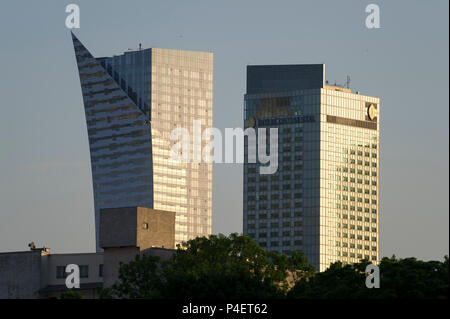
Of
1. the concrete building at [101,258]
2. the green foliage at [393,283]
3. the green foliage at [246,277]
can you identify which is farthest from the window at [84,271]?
the green foliage at [393,283]

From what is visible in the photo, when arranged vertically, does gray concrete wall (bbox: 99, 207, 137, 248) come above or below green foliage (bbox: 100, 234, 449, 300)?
above

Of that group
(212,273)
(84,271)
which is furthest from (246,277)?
(84,271)

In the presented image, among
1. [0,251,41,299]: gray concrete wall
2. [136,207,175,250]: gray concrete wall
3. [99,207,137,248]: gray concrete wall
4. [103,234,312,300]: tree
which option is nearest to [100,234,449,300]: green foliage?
[103,234,312,300]: tree

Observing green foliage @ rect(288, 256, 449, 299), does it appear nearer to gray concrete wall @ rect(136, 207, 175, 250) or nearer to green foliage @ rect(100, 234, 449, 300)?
green foliage @ rect(100, 234, 449, 300)

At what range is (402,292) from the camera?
117688mm

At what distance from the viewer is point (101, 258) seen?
18288 cm

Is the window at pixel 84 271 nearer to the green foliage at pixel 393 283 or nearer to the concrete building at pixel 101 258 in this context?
the concrete building at pixel 101 258

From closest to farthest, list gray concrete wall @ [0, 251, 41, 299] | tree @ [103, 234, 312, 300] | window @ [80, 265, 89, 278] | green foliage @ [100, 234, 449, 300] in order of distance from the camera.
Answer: green foliage @ [100, 234, 449, 300]
tree @ [103, 234, 312, 300]
gray concrete wall @ [0, 251, 41, 299]
window @ [80, 265, 89, 278]

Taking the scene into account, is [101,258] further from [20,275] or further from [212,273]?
[212,273]

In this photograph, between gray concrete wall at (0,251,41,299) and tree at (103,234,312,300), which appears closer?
tree at (103,234,312,300)

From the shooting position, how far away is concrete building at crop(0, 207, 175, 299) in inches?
6319

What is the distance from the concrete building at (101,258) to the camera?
6319 inches
